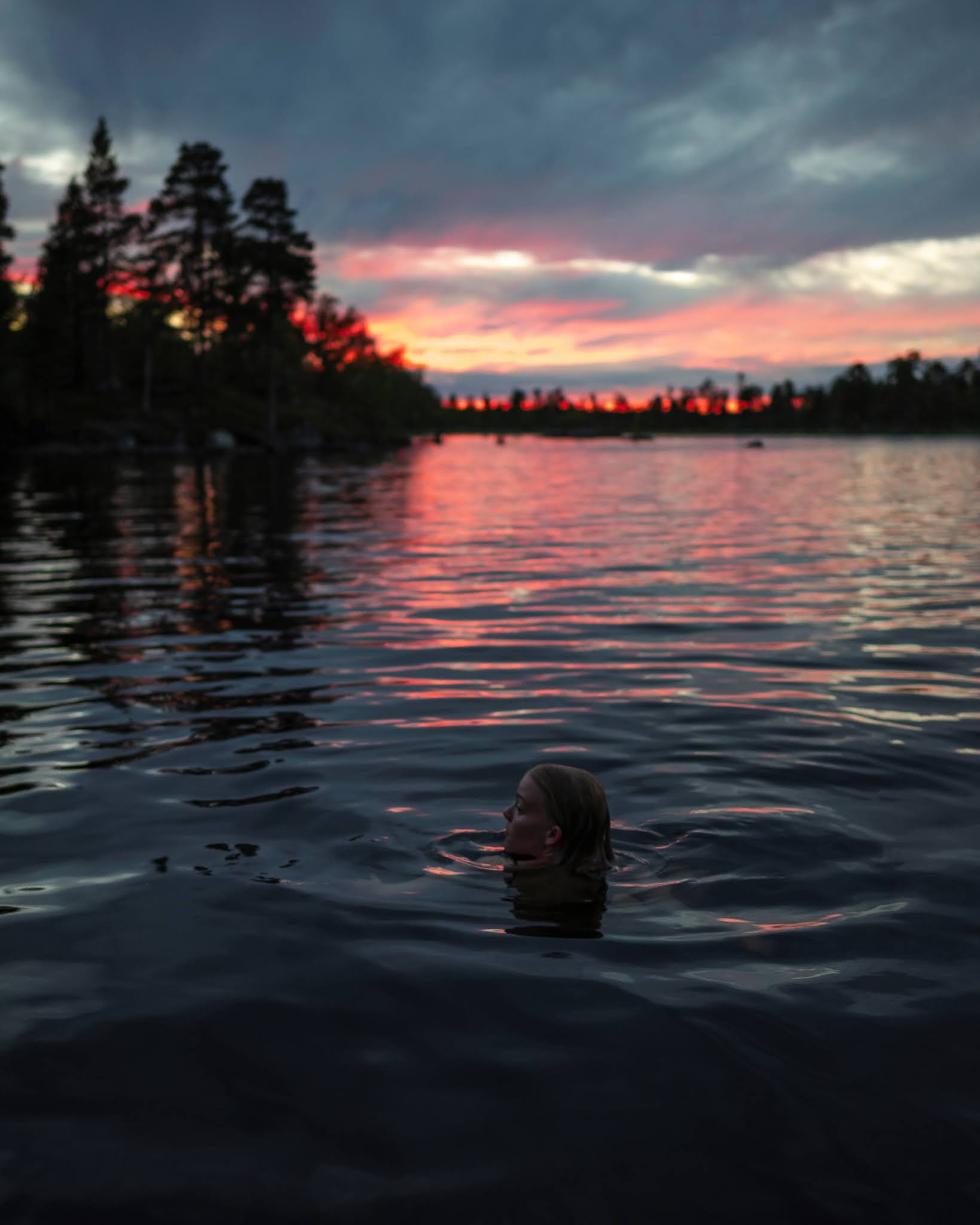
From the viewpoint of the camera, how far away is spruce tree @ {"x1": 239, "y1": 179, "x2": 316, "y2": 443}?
6831 centimetres

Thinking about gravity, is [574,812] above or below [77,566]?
above

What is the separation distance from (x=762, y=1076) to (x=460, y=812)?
2.69 m

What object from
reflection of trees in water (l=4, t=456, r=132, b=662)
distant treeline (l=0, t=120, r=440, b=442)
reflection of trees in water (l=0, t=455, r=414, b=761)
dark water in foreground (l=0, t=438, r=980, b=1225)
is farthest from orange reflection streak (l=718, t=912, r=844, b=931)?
distant treeline (l=0, t=120, r=440, b=442)

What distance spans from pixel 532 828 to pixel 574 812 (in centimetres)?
22

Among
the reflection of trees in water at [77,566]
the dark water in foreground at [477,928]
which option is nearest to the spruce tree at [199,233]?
the reflection of trees in water at [77,566]

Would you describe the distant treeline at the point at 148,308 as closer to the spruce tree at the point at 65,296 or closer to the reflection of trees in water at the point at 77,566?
the spruce tree at the point at 65,296

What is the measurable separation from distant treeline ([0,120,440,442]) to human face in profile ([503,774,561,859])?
61526 mm

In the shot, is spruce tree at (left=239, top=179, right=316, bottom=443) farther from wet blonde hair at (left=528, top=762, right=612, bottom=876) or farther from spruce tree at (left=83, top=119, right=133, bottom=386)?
wet blonde hair at (left=528, top=762, right=612, bottom=876)


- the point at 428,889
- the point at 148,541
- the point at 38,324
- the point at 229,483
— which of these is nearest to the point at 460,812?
the point at 428,889

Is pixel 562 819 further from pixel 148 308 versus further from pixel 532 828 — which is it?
pixel 148 308

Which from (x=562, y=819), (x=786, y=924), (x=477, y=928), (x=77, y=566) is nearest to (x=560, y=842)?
(x=562, y=819)

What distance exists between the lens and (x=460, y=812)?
570 cm

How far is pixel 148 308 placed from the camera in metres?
76.4

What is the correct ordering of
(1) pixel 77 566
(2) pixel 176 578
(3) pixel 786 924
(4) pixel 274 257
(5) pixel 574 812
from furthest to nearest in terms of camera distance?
(4) pixel 274 257 → (1) pixel 77 566 → (2) pixel 176 578 → (5) pixel 574 812 → (3) pixel 786 924
